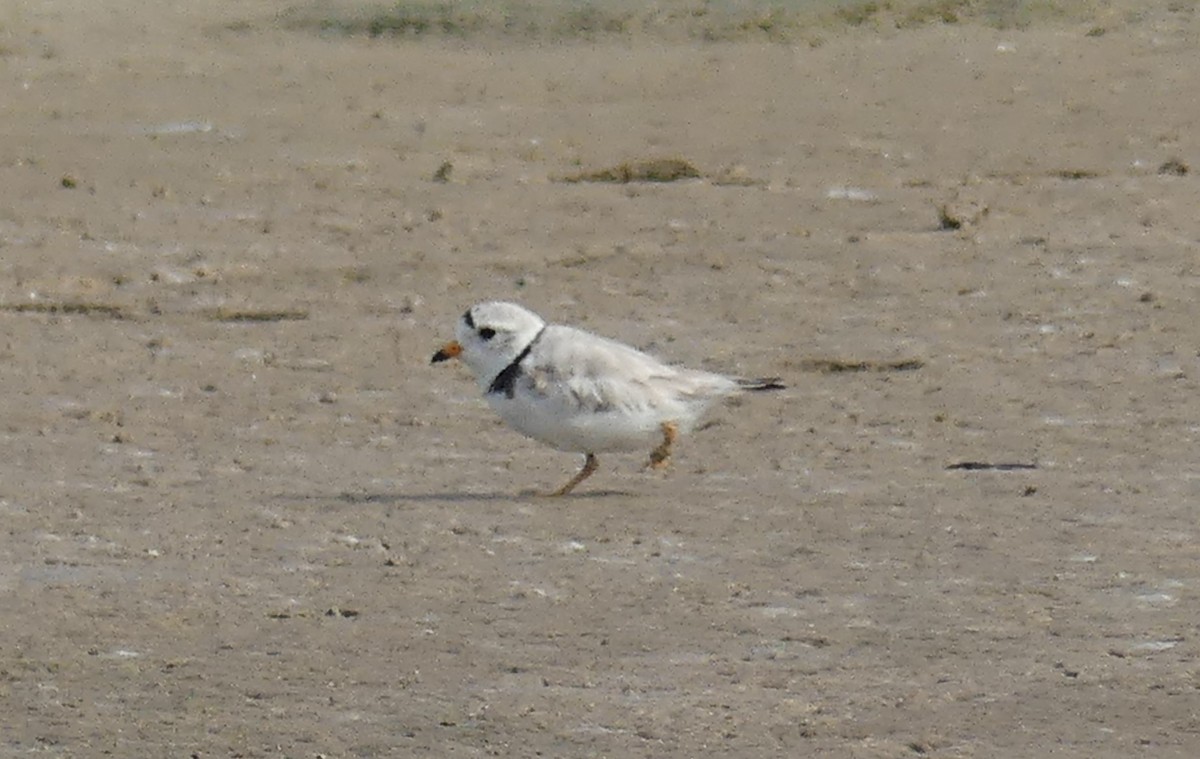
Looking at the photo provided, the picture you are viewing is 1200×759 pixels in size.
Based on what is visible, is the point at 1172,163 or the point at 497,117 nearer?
the point at 1172,163

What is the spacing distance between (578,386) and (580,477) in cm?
32

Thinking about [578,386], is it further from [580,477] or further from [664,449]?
[664,449]

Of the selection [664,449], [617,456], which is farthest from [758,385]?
[617,456]

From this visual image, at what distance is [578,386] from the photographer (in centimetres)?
735

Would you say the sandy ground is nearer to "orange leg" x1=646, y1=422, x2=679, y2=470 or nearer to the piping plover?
"orange leg" x1=646, y1=422, x2=679, y2=470

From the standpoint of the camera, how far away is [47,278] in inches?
437

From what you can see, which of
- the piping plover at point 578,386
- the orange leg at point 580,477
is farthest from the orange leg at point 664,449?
the orange leg at point 580,477

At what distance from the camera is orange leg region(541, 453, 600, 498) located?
295 inches

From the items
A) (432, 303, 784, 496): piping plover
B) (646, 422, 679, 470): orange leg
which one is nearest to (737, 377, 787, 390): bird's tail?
(432, 303, 784, 496): piping plover

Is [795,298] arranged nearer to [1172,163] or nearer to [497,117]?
[1172,163]

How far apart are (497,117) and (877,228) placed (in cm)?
425

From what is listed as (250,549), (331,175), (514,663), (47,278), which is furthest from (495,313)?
(331,175)

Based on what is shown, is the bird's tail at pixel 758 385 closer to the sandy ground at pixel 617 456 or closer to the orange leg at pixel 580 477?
the sandy ground at pixel 617 456

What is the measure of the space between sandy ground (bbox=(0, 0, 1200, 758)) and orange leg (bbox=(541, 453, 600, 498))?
0.29 ft
